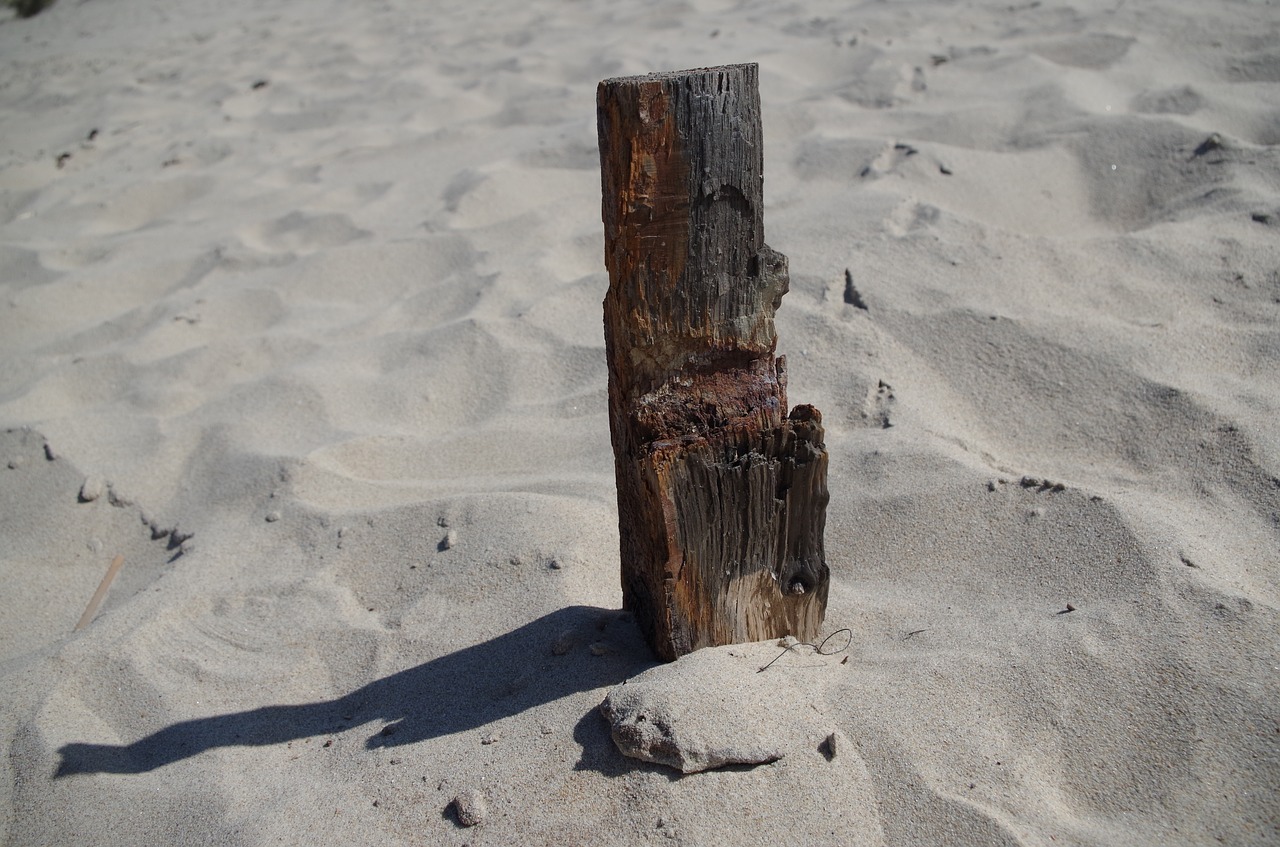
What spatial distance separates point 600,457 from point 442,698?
922 mm

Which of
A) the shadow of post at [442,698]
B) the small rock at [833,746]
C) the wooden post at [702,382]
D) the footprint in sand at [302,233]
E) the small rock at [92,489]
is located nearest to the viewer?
the wooden post at [702,382]

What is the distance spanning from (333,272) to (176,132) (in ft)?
7.75

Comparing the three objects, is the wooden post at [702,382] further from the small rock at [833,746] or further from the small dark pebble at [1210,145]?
the small dark pebble at [1210,145]

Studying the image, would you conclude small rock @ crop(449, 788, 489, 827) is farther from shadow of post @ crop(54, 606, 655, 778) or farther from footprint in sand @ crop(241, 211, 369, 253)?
footprint in sand @ crop(241, 211, 369, 253)

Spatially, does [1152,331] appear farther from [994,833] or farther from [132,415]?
[132,415]

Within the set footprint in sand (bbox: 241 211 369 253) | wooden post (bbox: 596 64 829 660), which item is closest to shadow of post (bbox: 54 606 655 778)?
wooden post (bbox: 596 64 829 660)

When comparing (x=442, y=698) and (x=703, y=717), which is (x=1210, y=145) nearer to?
(x=703, y=717)

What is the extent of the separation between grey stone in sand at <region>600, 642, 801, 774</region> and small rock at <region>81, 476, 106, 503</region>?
6.01 feet

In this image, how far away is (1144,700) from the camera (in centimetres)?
159

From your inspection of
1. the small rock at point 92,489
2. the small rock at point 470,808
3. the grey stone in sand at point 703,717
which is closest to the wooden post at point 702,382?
the grey stone in sand at point 703,717

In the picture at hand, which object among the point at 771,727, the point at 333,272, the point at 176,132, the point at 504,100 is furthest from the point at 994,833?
the point at 176,132

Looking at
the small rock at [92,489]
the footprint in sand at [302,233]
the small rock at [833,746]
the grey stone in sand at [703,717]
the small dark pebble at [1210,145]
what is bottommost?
the small rock at [92,489]

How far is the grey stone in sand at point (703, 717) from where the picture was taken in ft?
4.92

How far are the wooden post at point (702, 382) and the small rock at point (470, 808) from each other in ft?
1.26
